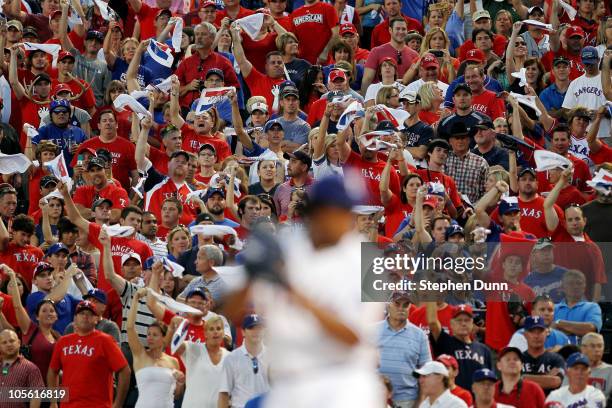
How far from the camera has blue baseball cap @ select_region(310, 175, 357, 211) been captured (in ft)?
13.4

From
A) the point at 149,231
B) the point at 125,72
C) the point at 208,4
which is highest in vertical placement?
the point at 208,4

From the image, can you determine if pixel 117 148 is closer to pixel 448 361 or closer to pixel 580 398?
pixel 448 361

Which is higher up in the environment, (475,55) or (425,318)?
(475,55)

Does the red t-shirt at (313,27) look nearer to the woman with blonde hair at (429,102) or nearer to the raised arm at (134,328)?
the woman with blonde hair at (429,102)

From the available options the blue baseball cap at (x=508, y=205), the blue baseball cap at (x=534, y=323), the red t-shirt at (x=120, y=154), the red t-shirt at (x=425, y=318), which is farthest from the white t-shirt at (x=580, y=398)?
the red t-shirt at (x=120, y=154)

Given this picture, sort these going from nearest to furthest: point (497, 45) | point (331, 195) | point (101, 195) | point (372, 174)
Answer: point (331, 195), point (372, 174), point (101, 195), point (497, 45)

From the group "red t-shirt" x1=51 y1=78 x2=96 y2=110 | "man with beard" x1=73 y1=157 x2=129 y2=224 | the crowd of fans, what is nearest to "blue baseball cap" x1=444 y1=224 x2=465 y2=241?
the crowd of fans

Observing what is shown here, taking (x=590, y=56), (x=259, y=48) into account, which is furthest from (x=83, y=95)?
(x=590, y=56)

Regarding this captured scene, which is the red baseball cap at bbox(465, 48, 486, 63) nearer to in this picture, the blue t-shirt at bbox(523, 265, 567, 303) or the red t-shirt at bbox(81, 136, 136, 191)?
the red t-shirt at bbox(81, 136, 136, 191)

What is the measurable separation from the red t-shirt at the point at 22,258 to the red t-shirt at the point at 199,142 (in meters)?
2.48

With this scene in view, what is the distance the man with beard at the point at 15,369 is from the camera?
12.0 meters

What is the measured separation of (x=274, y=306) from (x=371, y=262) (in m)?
7.45

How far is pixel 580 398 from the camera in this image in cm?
1097

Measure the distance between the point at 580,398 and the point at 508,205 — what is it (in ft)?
9.06
